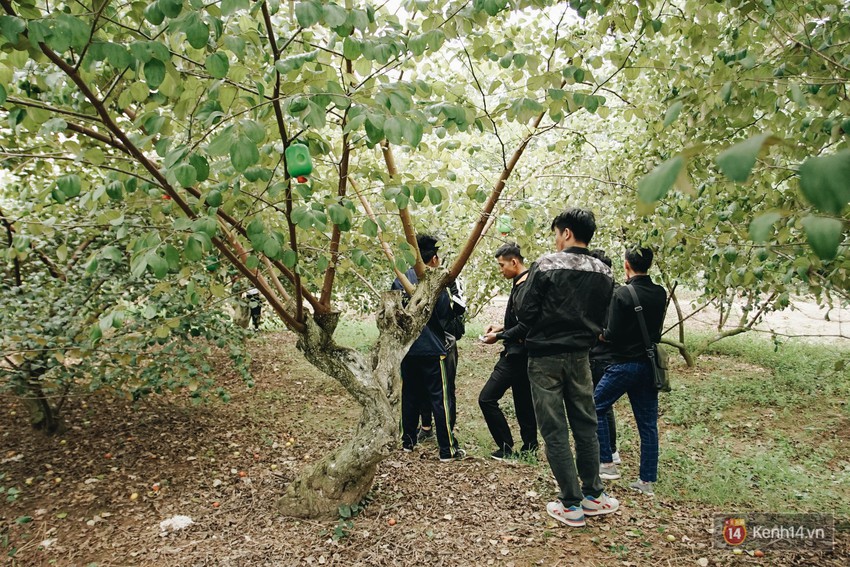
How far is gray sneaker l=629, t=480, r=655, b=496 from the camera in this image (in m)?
3.84

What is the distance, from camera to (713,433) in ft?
18.5

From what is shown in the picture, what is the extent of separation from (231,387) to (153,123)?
211 inches

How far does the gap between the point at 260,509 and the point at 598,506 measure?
7.65 feet

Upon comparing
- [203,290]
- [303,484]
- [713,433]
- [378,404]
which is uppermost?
[203,290]

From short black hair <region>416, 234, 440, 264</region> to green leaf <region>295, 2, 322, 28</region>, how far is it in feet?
9.46

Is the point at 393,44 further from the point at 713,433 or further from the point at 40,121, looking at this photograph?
the point at 713,433

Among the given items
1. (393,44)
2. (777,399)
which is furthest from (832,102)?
(777,399)

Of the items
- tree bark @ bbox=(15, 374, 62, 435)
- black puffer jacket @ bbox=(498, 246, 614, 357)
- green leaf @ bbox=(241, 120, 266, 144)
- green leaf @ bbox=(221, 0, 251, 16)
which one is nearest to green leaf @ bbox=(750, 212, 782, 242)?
green leaf @ bbox=(241, 120, 266, 144)

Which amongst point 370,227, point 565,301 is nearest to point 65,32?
point 370,227

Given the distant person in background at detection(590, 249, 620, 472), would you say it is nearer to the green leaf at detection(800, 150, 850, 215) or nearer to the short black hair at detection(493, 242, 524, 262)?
the short black hair at detection(493, 242, 524, 262)

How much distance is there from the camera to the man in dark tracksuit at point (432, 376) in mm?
4445

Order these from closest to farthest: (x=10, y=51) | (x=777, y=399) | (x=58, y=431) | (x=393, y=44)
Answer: (x=10, y=51) < (x=393, y=44) < (x=58, y=431) < (x=777, y=399)

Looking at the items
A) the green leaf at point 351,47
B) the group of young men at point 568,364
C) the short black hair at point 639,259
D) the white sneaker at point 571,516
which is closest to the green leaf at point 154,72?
the green leaf at point 351,47

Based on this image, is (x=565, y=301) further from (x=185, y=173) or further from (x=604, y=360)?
(x=185, y=173)
